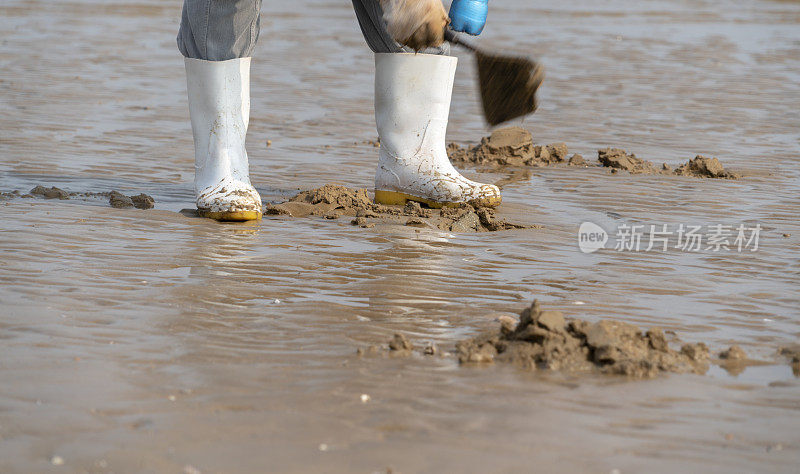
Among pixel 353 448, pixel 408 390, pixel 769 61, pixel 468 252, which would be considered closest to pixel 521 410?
pixel 408 390

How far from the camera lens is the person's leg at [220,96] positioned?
402cm

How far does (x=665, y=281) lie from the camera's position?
326cm

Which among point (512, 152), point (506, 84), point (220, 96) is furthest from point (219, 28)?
point (512, 152)

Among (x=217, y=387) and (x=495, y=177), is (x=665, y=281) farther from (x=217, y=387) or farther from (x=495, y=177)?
(x=495, y=177)

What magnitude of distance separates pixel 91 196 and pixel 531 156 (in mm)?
2257

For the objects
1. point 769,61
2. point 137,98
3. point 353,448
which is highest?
point 769,61

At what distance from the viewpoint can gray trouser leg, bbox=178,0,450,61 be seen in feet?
13.2

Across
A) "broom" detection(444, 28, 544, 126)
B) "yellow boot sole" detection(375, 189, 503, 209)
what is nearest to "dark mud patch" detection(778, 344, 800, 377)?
"broom" detection(444, 28, 544, 126)

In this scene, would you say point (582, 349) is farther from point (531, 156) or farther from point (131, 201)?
point (531, 156)

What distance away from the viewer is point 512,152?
5496mm

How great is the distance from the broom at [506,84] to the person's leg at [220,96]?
91cm

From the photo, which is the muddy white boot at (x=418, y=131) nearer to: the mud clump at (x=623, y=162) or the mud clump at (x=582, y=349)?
the mud clump at (x=623, y=162)

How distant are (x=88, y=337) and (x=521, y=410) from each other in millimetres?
1095

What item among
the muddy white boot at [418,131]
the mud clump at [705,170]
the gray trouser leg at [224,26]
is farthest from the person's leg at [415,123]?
the mud clump at [705,170]
